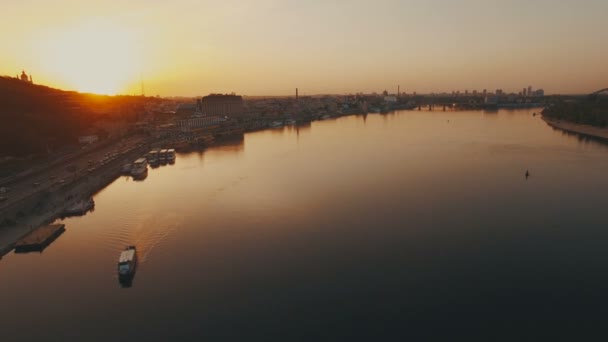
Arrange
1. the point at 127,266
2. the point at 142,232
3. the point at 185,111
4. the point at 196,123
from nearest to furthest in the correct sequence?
the point at 127,266 < the point at 142,232 < the point at 196,123 < the point at 185,111

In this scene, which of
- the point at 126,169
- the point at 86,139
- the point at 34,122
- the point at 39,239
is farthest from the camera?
the point at 86,139

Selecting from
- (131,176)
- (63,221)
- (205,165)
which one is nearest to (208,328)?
(63,221)

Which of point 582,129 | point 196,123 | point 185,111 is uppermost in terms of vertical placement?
point 185,111

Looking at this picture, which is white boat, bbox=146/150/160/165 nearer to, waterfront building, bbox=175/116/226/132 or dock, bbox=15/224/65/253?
dock, bbox=15/224/65/253

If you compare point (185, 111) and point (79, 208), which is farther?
Result: point (185, 111)

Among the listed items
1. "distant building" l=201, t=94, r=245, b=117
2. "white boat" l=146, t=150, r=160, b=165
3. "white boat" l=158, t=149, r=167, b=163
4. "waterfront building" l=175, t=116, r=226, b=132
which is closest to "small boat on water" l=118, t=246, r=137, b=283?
"white boat" l=146, t=150, r=160, b=165

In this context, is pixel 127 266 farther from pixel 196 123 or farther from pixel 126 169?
pixel 196 123

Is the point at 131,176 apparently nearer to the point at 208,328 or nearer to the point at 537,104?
the point at 208,328

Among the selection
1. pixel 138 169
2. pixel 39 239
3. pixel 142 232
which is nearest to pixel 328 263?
pixel 142 232
